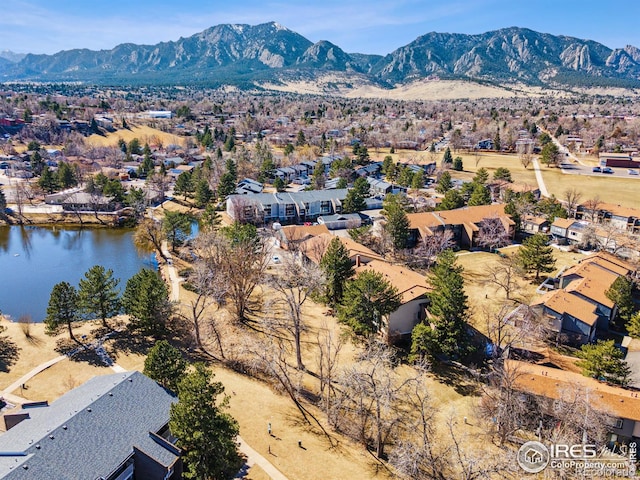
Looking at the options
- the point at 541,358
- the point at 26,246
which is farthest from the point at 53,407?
the point at 26,246

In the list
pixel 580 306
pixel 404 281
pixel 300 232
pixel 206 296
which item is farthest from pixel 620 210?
pixel 206 296

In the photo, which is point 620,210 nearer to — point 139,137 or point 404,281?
point 404,281

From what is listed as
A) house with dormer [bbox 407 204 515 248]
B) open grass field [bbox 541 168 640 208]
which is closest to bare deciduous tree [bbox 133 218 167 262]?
house with dormer [bbox 407 204 515 248]

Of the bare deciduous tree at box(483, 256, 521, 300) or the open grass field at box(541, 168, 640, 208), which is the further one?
the open grass field at box(541, 168, 640, 208)

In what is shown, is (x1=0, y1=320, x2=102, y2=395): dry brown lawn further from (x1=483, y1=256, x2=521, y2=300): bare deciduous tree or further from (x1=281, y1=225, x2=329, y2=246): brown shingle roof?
(x1=483, y1=256, x2=521, y2=300): bare deciduous tree

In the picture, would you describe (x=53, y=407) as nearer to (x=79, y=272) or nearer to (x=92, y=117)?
(x=79, y=272)

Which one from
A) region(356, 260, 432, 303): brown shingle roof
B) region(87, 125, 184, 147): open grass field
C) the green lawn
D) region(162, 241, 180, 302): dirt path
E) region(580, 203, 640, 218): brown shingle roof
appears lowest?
region(162, 241, 180, 302): dirt path
